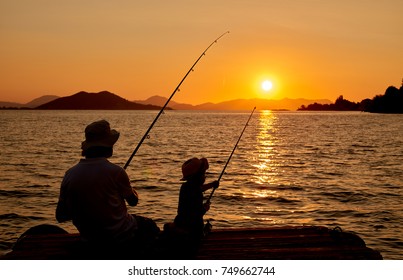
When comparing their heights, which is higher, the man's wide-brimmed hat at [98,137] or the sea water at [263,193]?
the man's wide-brimmed hat at [98,137]

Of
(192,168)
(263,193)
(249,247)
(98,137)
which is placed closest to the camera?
(98,137)

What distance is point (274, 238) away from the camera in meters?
7.21

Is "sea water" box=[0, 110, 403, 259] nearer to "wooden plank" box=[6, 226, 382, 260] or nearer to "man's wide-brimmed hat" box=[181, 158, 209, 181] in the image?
"wooden plank" box=[6, 226, 382, 260]

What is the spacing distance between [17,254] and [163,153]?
106 ft

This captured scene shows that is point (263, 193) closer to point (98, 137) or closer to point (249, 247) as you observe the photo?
point (249, 247)

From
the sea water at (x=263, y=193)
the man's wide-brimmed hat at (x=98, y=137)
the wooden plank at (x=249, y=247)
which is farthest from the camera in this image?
the sea water at (x=263, y=193)

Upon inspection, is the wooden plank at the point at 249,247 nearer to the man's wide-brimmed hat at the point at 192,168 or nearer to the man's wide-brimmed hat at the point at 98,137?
the man's wide-brimmed hat at the point at 192,168

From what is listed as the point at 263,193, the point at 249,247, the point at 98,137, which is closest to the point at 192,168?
the point at 98,137

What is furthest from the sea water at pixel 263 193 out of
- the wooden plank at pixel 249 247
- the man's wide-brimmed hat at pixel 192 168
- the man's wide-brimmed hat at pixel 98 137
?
the man's wide-brimmed hat at pixel 98 137

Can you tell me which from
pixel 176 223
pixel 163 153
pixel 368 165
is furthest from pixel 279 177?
pixel 176 223

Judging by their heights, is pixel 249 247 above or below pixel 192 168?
below

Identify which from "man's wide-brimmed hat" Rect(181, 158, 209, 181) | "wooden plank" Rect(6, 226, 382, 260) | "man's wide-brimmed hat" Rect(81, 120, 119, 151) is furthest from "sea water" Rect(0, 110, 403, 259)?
"man's wide-brimmed hat" Rect(81, 120, 119, 151)
